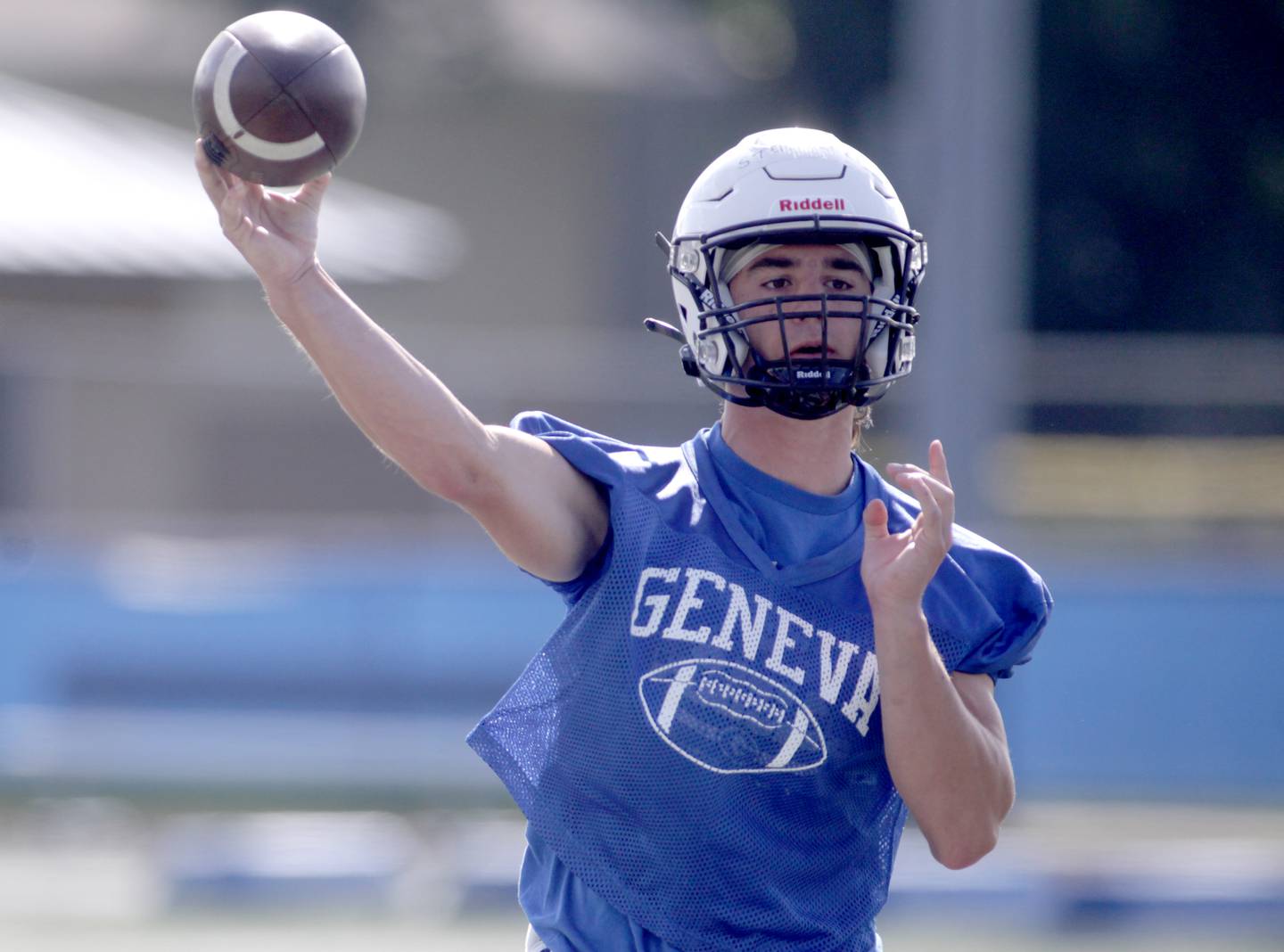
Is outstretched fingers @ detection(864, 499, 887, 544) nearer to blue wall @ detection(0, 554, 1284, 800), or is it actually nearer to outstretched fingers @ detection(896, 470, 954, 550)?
outstretched fingers @ detection(896, 470, 954, 550)

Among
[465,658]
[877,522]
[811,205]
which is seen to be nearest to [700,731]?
[877,522]

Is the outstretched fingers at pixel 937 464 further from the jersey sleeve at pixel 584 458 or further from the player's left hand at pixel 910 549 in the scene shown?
the jersey sleeve at pixel 584 458

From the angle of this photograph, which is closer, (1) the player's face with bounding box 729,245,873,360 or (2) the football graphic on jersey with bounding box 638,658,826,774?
(2) the football graphic on jersey with bounding box 638,658,826,774

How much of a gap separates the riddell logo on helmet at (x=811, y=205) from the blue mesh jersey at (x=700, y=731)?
458 mm

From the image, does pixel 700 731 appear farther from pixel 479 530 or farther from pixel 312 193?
pixel 479 530

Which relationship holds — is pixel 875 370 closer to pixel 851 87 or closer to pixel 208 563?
pixel 208 563

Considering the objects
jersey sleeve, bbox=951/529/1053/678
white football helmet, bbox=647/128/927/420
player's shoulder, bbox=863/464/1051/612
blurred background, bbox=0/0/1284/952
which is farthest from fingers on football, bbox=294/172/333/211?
blurred background, bbox=0/0/1284/952

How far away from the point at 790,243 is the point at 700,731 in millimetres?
785

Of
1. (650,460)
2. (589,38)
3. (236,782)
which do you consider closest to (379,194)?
(589,38)

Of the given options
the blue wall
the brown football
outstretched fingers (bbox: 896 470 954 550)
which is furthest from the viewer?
the blue wall

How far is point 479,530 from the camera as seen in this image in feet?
41.9

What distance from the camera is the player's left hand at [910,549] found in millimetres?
2934

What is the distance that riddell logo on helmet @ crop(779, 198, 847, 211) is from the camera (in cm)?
320

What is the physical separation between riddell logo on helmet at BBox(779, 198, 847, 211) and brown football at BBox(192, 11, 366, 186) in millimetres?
701
